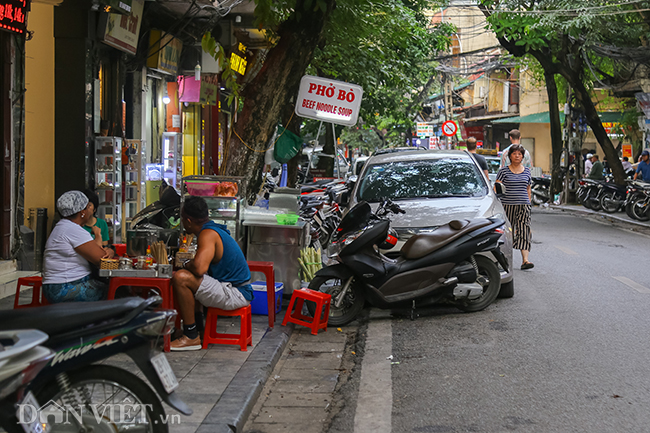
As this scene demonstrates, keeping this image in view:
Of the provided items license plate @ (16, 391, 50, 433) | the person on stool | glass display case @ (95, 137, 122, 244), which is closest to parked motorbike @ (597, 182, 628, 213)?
glass display case @ (95, 137, 122, 244)

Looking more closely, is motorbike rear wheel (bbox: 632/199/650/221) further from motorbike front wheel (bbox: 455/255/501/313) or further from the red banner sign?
the red banner sign

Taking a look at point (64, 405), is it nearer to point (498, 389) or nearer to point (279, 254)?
point (498, 389)

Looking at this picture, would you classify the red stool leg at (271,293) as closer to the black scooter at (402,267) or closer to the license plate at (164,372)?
the black scooter at (402,267)

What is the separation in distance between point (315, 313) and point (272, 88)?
3287mm

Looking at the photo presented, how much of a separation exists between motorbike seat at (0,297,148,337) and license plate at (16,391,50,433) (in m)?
0.29

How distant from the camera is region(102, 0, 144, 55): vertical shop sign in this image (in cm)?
1073

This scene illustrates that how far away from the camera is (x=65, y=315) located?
10.8ft

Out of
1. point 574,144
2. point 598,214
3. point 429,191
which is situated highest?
point 574,144

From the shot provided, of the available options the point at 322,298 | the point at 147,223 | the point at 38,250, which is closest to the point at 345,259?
the point at 322,298

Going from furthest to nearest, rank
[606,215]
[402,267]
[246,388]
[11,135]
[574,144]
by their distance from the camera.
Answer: [574,144], [606,215], [11,135], [402,267], [246,388]

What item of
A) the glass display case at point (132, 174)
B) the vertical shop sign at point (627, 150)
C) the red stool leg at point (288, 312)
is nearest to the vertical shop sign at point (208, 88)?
the glass display case at point (132, 174)

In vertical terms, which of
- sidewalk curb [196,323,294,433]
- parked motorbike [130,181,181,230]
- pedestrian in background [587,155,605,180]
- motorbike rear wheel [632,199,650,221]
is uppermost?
pedestrian in background [587,155,605,180]

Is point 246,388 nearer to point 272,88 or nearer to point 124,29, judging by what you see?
point 272,88

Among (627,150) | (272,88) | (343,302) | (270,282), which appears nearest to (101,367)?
(270,282)
